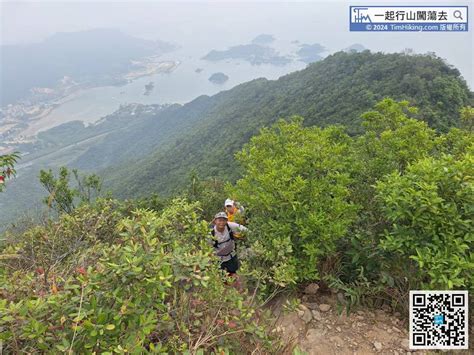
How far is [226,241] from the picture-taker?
3736 millimetres

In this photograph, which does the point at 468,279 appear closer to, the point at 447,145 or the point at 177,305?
the point at 177,305

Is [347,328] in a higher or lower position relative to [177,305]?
lower

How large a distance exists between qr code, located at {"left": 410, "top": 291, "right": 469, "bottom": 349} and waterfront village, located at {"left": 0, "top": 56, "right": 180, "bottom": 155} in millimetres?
108093

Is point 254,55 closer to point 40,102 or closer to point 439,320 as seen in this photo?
point 40,102

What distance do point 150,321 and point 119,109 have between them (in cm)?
13849

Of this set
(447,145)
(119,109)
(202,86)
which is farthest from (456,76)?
(202,86)

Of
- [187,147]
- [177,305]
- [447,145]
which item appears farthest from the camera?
[187,147]

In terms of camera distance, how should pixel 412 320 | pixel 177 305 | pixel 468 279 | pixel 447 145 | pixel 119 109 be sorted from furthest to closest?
1. pixel 119 109
2. pixel 447 145
3. pixel 412 320
4. pixel 468 279
5. pixel 177 305

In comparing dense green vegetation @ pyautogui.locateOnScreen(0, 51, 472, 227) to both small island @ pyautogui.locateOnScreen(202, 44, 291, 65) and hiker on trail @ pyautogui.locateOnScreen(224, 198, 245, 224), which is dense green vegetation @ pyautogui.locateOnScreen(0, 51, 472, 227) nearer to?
hiker on trail @ pyautogui.locateOnScreen(224, 198, 245, 224)

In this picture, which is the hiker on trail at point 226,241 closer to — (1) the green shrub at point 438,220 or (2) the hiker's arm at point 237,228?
(2) the hiker's arm at point 237,228

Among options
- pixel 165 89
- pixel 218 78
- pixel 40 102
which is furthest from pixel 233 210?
pixel 40 102

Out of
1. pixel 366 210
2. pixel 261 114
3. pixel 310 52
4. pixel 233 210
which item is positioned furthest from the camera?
pixel 310 52

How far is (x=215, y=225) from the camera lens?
3750 mm

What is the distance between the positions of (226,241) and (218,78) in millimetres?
159017
